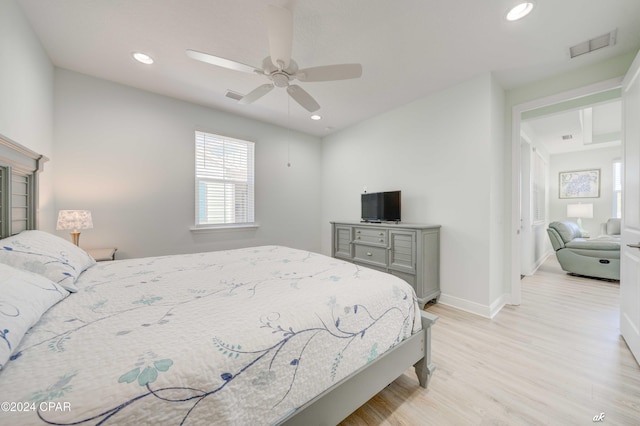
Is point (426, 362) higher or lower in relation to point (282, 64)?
lower

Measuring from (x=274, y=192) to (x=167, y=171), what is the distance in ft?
5.38

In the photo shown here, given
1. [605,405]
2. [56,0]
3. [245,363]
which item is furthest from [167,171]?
[605,405]

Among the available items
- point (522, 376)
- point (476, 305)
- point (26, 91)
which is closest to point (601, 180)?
point (476, 305)

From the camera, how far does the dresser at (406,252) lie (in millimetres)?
2730

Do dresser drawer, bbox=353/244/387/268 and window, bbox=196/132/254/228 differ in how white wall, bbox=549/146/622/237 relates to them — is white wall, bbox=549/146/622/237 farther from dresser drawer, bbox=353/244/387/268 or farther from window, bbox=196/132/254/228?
window, bbox=196/132/254/228

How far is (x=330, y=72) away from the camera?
1.92 m

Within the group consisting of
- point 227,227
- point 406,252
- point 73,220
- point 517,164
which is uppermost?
point 517,164

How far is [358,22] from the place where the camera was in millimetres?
1894

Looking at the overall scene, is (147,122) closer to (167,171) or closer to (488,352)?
(167,171)

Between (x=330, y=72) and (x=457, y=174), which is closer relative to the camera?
(x=330, y=72)

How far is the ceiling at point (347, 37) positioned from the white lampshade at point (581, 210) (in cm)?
481

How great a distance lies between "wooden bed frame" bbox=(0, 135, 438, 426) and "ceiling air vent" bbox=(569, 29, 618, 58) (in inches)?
108

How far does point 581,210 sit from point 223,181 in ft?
25.6

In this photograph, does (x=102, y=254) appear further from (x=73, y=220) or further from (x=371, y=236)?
(x=371, y=236)
